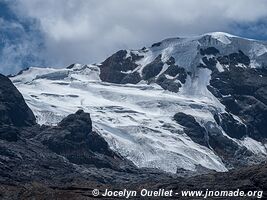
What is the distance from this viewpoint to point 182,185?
16125 cm

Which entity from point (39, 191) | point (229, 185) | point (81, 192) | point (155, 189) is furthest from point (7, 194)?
point (229, 185)

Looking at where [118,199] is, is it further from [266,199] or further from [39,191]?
[266,199]

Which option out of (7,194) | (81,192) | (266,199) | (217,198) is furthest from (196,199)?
(7,194)

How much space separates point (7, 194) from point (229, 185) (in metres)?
45.0

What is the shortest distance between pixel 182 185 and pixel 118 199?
29.9m

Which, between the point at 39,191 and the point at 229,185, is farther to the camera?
the point at 229,185

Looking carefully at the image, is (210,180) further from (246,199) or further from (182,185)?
(246,199)

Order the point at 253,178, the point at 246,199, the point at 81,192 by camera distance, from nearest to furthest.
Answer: the point at 246,199 → the point at 81,192 → the point at 253,178

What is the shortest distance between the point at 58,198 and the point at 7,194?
10204 millimetres

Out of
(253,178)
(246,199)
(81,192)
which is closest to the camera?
(246,199)

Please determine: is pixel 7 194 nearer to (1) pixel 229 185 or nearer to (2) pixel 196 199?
(2) pixel 196 199

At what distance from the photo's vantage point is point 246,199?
436 feet

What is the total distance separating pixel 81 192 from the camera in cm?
14300

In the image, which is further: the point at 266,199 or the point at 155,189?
the point at 155,189
